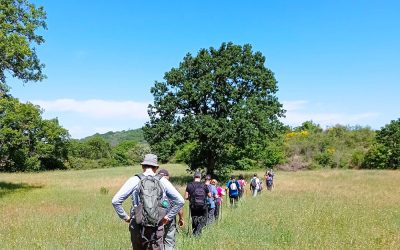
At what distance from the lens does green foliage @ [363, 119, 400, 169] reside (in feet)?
226

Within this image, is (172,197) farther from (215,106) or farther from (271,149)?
(271,149)

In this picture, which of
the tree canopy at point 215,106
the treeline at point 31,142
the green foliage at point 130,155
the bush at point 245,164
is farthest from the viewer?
the green foliage at point 130,155

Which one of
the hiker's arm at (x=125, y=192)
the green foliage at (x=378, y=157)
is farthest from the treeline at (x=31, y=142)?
the hiker's arm at (x=125, y=192)

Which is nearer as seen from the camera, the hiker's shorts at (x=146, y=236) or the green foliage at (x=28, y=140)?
the hiker's shorts at (x=146, y=236)

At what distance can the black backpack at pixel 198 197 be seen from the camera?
10.9m

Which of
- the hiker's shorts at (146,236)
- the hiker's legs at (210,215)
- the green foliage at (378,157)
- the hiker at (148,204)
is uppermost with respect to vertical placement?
the green foliage at (378,157)

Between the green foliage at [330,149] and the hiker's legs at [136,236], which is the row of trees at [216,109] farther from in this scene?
the green foliage at [330,149]

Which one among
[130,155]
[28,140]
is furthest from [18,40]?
[130,155]

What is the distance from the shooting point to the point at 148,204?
5.48 meters

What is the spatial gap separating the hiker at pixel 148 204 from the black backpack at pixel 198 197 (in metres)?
4.97

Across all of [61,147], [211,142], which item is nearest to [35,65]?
[211,142]

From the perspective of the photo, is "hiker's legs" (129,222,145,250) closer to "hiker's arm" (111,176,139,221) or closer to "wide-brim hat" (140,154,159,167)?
"hiker's arm" (111,176,139,221)

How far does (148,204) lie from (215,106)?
30.5m

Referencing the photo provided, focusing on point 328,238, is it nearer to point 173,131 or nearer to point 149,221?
point 149,221
